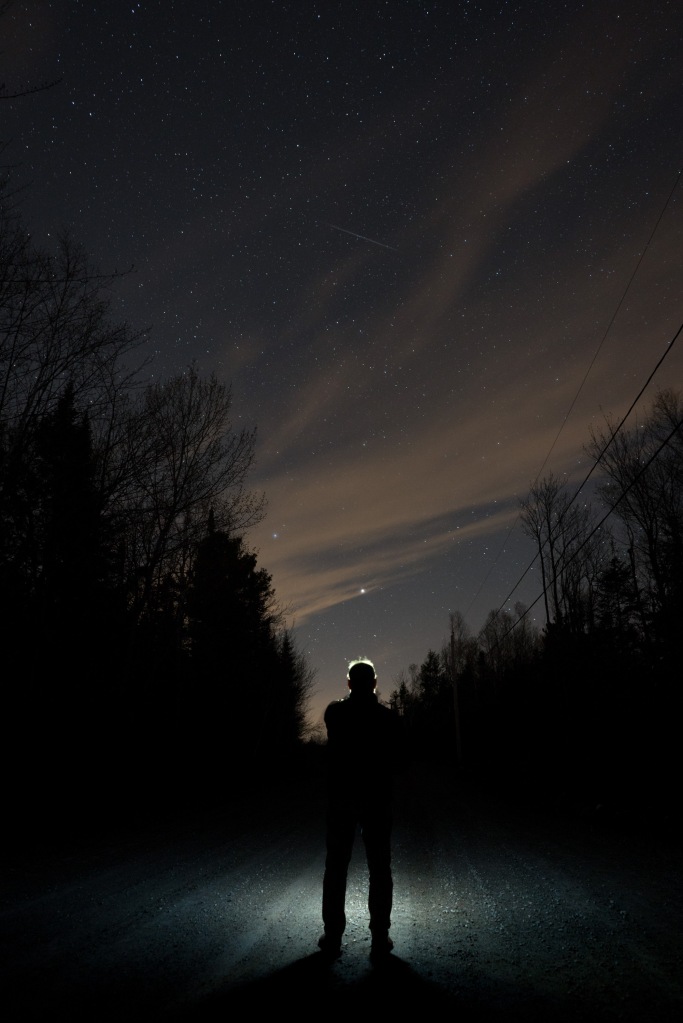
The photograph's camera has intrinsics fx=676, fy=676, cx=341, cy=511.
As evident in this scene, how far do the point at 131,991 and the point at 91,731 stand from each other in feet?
50.1

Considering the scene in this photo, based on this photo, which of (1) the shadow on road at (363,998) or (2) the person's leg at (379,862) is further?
(2) the person's leg at (379,862)

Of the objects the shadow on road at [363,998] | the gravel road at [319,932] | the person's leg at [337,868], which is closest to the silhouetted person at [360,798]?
the person's leg at [337,868]

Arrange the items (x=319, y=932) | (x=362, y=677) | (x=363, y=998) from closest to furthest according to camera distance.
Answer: (x=363, y=998), (x=319, y=932), (x=362, y=677)

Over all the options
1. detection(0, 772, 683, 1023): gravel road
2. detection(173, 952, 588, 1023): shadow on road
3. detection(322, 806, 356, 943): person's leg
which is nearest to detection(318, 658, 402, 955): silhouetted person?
detection(322, 806, 356, 943): person's leg

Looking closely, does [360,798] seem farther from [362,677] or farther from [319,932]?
[319,932]

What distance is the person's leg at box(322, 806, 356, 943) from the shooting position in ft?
13.6

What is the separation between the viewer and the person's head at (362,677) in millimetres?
4648

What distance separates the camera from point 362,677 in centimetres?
466

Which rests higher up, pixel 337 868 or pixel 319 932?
pixel 337 868

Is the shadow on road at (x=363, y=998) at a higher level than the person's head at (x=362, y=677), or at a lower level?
lower

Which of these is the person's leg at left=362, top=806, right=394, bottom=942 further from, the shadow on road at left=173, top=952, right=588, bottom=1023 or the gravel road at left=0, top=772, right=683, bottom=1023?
the shadow on road at left=173, top=952, right=588, bottom=1023

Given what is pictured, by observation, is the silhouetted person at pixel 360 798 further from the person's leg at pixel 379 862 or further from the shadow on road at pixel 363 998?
the shadow on road at pixel 363 998

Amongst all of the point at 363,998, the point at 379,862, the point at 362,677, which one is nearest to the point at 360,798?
the point at 379,862

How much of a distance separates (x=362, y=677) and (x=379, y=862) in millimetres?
1148
